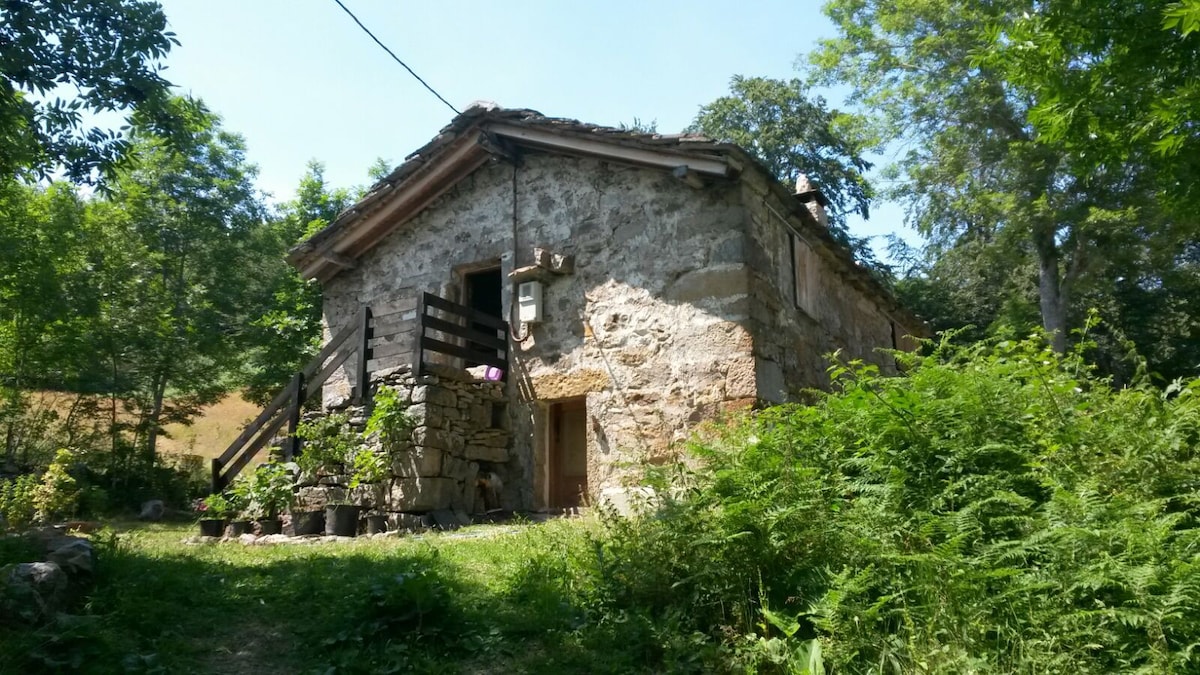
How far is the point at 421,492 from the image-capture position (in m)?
8.78

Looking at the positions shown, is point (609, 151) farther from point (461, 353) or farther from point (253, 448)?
point (253, 448)

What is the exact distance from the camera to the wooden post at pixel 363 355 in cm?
966

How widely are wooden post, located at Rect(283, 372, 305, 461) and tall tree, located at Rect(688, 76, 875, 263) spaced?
17.0 m

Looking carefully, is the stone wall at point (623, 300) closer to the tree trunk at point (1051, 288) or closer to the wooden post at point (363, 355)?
the wooden post at point (363, 355)

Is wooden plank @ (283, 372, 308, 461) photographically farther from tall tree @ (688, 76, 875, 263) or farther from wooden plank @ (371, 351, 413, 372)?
tall tree @ (688, 76, 875, 263)

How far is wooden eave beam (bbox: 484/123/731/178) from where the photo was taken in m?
8.83

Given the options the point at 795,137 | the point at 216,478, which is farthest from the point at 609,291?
the point at 795,137

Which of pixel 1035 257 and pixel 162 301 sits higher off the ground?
pixel 1035 257

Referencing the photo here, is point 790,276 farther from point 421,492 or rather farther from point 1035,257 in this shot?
point 1035,257

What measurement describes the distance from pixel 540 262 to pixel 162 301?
939 cm

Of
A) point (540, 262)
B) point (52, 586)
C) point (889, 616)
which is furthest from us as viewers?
point (540, 262)

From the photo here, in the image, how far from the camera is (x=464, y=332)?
9.68 m

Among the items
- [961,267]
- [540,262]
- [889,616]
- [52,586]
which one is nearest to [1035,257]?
[961,267]

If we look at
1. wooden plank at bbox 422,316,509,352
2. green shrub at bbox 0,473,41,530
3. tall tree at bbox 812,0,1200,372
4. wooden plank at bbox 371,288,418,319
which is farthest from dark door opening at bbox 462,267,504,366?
tall tree at bbox 812,0,1200,372
